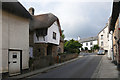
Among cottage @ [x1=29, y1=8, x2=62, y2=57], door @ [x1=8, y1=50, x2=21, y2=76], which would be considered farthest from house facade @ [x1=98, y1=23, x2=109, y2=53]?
door @ [x1=8, y1=50, x2=21, y2=76]

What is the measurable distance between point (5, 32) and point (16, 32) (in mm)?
1191

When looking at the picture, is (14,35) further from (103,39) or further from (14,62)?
(103,39)

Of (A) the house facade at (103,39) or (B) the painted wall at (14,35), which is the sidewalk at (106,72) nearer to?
(B) the painted wall at (14,35)

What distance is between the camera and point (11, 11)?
10.2 m

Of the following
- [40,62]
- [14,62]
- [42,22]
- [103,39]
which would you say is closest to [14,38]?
[14,62]

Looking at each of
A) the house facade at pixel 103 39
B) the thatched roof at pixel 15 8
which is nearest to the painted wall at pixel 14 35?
the thatched roof at pixel 15 8

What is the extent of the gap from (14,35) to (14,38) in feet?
0.86

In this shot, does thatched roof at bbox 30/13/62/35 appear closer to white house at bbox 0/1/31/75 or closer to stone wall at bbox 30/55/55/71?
stone wall at bbox 30/55/55/71

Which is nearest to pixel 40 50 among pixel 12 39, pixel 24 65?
pixel 24 65

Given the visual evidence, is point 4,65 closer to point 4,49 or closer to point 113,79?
point 4,49

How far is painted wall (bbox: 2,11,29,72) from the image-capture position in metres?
9.45

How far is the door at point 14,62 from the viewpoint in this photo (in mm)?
9984

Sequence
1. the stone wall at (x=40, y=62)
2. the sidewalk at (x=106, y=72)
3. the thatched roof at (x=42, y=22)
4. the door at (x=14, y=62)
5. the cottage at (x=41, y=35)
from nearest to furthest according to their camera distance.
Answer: the sidewalk at (x=106, y=72) < the door at (x=14, y=62) < the stone wall at (x=40, y=62) < the thatched roof at (x=42, y=22) < the cottage at (x=41, y=35)

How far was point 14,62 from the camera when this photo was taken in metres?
10.4
